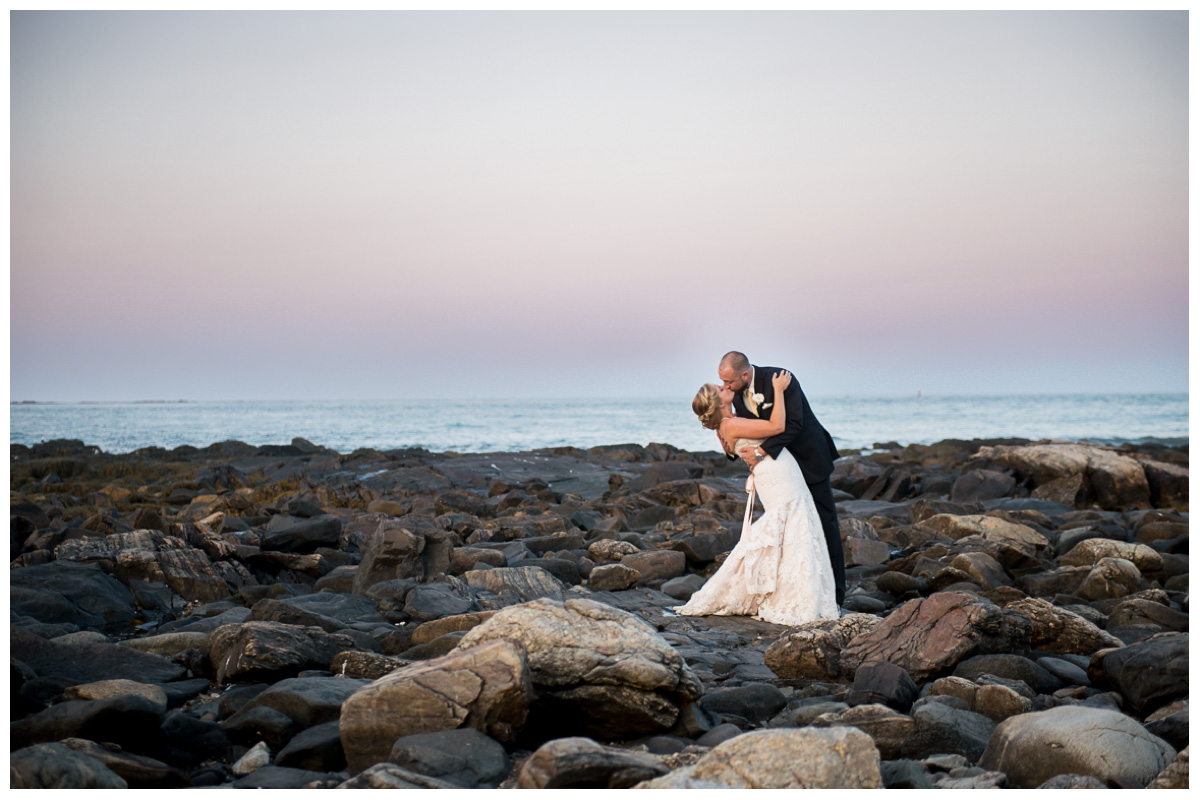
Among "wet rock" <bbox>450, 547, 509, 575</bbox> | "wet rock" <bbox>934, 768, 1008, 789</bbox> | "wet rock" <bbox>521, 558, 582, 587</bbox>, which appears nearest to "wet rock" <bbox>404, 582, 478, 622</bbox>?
"wet rock" <bbox>450, 547, 509, 575</bbox>

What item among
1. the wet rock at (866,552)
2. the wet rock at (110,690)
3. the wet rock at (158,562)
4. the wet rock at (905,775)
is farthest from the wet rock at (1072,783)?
the wet rock at (158,562)

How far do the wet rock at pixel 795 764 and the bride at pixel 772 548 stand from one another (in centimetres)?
402

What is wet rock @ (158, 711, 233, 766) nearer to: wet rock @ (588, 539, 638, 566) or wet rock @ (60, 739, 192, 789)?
wet rock @ (60, 739, 192, 789)

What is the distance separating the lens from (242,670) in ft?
16.4

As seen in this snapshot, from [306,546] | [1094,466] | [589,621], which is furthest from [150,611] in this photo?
[1094,466]

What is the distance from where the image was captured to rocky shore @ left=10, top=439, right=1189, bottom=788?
11.8 feet

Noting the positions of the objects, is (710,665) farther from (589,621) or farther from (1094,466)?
(1094,466)

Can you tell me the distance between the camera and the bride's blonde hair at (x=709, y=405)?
7.27 metres

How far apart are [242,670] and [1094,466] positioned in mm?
16146

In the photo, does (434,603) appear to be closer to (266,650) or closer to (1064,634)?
(266,650)

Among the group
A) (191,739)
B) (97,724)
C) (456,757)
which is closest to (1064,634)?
(456,757)

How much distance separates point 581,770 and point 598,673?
1.04 m

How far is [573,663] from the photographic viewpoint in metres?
4.32

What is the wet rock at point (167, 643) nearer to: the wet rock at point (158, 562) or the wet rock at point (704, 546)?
the wet rock at point (158, 562)
